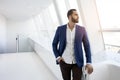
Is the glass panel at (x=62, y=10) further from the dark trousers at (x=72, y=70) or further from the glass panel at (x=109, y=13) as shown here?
the dark trousers at (x=72, y=70)

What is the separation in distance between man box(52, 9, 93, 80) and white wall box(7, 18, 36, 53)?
10.8 m

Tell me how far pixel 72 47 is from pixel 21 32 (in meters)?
11.2

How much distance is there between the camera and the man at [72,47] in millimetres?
2172

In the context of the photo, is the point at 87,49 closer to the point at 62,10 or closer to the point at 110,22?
the point at 110,22

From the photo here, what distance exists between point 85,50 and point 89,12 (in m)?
1.57

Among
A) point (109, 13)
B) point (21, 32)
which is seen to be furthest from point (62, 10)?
point (21, 32)

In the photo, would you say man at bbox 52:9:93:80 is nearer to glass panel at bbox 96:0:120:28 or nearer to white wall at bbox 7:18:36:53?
glass panel at bbox 96:0:120:28

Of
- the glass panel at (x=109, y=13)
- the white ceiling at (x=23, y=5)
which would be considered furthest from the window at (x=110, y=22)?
the white ceiling at (x=23, y=5)

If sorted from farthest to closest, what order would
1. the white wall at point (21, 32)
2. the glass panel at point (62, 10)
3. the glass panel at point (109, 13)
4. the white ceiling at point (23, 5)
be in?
the white wall at point (21, 32) < the white ceiling at point (23, 5) < the glass panel at point (62, 10) < the glass panel at point (109, 13)

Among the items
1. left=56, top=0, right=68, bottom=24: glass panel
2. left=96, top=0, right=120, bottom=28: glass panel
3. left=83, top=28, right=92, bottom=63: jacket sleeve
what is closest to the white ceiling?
left=56, top=0, right=68, bottom=24: glass panel

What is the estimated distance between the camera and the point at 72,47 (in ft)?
7.25

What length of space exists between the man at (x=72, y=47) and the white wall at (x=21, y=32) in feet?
35.3

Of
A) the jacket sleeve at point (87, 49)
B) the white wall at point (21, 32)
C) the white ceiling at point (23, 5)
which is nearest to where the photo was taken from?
the jacket sleeve at point (87, 49)

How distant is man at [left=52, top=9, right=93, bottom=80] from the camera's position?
2.17m
